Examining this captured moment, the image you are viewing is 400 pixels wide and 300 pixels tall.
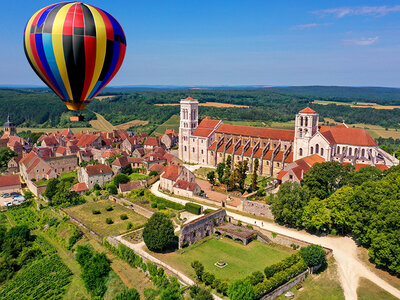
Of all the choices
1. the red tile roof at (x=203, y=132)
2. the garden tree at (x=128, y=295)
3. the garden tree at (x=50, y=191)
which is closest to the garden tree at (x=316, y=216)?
the garden tree at (x=128, y=295)

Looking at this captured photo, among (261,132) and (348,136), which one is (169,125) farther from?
(348,136)

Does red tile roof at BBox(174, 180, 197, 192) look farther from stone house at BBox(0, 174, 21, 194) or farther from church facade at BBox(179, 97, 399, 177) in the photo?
stone house at BBox(0, 174, 21, 194)

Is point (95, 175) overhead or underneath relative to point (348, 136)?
underneath

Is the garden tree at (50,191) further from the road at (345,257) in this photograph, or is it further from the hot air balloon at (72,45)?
the road at (345,257)

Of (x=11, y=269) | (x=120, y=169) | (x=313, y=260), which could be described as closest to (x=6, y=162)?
(x=120, y=169)

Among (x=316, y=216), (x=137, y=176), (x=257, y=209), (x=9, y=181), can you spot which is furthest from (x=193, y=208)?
(x=9, y=181)

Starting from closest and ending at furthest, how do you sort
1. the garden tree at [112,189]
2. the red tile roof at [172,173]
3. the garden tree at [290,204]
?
the garden tree at [290,204] → the red tile roof at [172,173] → the garden tree at [112,189]

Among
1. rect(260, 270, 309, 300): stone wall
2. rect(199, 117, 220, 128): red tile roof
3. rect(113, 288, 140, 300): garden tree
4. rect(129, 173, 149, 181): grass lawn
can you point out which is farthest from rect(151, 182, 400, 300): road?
rect(199, 117, 220, 128): red tile roof
